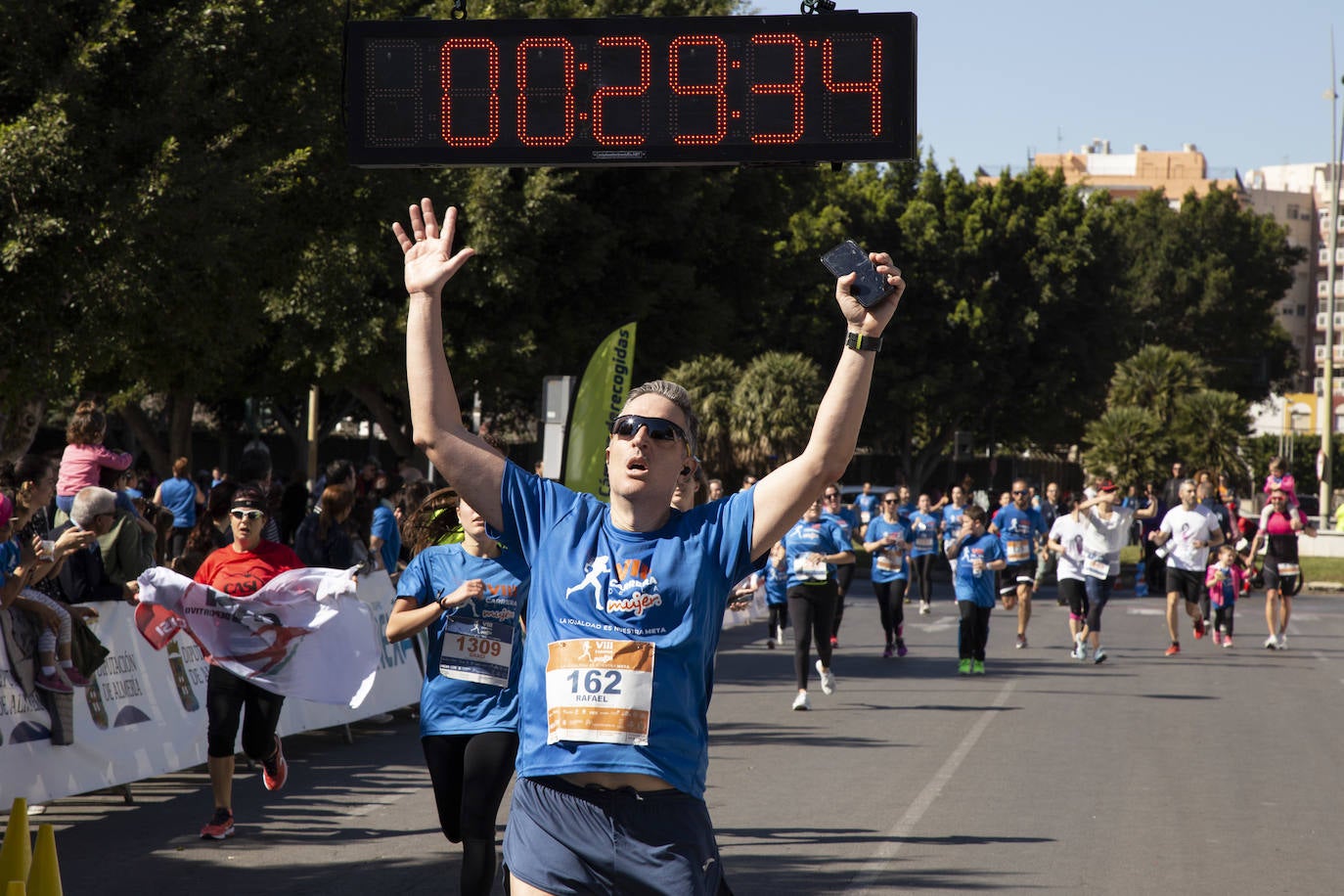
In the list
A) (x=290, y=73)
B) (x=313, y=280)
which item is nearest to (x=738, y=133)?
(x=290, y=73)

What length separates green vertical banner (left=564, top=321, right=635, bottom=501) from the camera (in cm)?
1914

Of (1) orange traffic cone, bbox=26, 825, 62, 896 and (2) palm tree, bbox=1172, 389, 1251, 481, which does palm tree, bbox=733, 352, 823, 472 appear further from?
(1) orange traffic cone, bbox=26, 825, 62, 896

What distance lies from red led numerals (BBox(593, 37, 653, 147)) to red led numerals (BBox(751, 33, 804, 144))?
0.50 meters

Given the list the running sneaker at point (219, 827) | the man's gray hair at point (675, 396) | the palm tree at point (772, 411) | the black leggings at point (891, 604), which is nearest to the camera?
the man's gray hair at point (675, 396)

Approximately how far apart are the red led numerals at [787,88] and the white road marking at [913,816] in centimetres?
327

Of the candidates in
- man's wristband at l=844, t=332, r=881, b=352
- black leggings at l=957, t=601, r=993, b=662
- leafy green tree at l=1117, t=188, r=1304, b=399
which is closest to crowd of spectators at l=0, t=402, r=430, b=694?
man's wristband at l=844, t=332, r=881, b=352

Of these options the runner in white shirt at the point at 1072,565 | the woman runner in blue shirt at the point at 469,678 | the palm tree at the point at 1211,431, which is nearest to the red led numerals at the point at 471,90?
the woman runner in blue shirt at the point at 469,678

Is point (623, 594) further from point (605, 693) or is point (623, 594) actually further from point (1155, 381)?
point (1155, 381)

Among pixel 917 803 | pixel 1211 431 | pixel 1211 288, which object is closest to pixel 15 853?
pixel 917 803

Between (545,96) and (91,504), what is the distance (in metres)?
3.46

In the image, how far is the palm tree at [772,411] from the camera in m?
40.5

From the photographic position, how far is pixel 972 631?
56.7ft

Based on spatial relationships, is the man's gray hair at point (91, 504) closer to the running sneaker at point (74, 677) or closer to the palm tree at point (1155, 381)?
the running sneaker at point (74, 677)

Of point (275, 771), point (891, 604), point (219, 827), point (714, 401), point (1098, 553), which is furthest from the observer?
point (714, 401)
